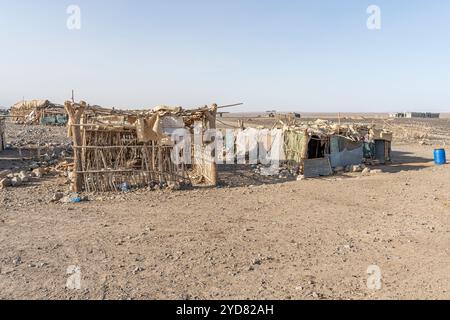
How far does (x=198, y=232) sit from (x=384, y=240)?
343 cm

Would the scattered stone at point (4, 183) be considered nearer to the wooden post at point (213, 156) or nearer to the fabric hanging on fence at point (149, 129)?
the fabric hanging on fence at point (149, 129)

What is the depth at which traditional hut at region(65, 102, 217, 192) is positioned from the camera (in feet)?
36.6

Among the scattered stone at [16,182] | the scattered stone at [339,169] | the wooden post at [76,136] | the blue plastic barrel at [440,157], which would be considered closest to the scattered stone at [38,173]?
the scattered stone at [16,182]

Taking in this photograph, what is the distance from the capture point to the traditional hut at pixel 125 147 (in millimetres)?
11164

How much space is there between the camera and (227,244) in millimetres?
6793

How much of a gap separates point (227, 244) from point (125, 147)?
5.90m

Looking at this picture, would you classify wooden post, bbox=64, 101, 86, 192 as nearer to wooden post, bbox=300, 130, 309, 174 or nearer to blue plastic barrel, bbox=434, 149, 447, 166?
wooden post, bbox=300, 130, 309, 174

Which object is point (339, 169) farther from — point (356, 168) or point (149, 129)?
point (149, 129)

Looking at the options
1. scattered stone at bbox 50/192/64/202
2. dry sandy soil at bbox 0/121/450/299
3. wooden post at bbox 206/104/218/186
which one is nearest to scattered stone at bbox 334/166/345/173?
dry sandy soil at bbox 0/121/450/299

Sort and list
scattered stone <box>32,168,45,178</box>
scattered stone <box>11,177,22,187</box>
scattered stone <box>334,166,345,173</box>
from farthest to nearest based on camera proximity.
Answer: scattered stone <box>334,166,345,173</box>
scattered stone <box>32,168,45,178</box>
scattered stone <box>11,177,22,187</box>

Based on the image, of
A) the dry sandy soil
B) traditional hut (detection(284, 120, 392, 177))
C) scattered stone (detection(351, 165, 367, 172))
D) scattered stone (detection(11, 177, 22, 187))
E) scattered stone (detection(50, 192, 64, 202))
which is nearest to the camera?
the dry sandy soil
